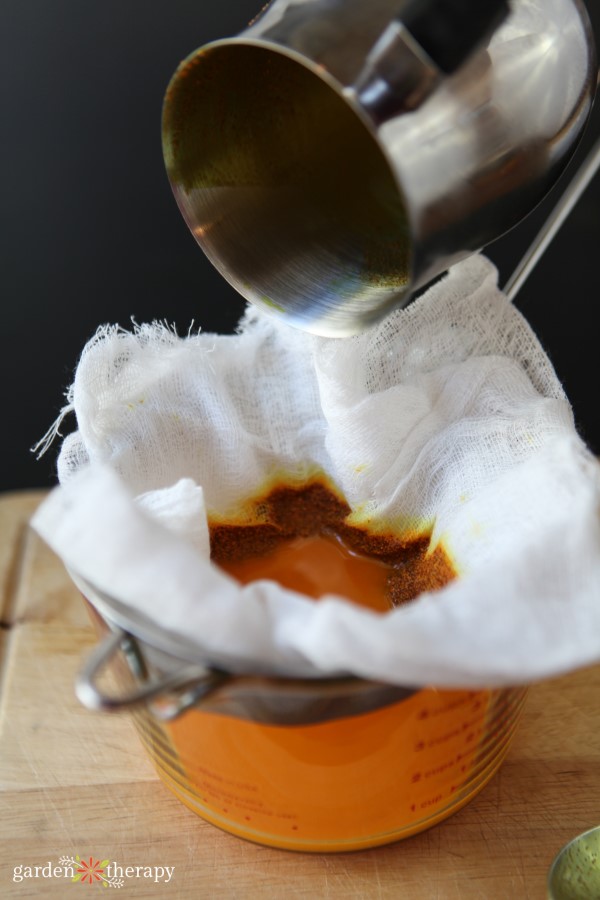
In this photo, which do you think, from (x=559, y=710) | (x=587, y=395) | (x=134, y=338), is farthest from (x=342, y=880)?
(x=587, y=395)

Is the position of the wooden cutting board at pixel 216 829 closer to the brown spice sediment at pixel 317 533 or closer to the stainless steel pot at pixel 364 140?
the brown spice sediment at pixel 317 533

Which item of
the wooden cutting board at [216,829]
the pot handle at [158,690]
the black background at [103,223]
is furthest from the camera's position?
the black background at [103,223]

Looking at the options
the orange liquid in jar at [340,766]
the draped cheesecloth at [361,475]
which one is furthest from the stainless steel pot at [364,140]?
the orange liquid in jar at [340,766]

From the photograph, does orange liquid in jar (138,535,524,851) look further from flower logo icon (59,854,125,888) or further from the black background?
the black background

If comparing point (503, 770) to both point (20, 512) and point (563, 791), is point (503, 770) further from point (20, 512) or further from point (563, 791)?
point (20, 512)

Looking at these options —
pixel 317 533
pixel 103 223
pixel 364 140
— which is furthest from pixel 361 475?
pixel 103 223

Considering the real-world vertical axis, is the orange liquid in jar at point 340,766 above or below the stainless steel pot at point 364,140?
below
